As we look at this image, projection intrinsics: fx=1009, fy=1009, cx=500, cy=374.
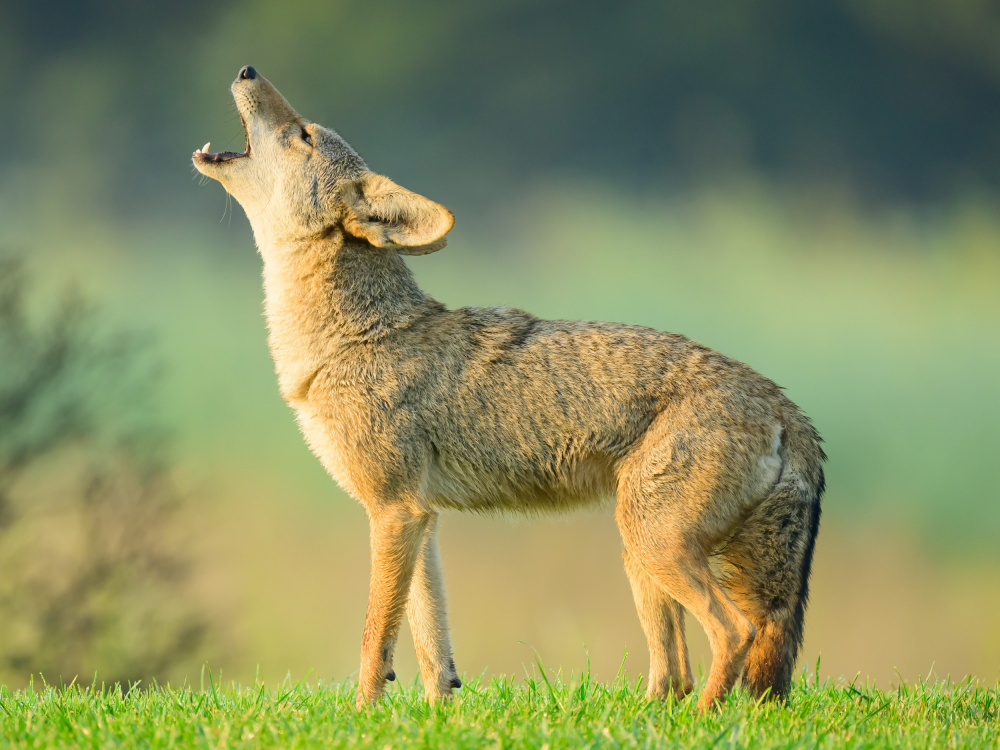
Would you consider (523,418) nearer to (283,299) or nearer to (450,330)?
(450,330)

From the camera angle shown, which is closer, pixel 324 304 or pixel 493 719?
pixel 493 719

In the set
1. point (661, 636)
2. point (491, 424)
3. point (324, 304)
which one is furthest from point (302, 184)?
point (661, 636)

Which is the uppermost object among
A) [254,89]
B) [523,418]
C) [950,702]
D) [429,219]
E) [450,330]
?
[254,89]

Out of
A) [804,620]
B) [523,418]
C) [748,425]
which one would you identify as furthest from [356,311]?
[804,620]

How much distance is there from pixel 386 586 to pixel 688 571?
151 cm

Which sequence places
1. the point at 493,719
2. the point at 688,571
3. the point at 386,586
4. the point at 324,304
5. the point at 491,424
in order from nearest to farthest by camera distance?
the point at 493,719 < the point at 688,571 < the point at 386,586 < the point at 491,424 < the point at 324,304

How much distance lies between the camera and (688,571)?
4.94m

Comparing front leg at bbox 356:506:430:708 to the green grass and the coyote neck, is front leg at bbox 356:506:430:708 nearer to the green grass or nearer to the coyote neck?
the green grass

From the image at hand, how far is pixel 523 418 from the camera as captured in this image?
5367mm

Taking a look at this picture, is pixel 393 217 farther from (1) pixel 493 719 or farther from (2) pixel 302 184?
→ (1) pixel 493 719

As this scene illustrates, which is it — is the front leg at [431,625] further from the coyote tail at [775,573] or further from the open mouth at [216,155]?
the open mouth at [216,155]

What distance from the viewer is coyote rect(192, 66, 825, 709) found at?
5066 mm

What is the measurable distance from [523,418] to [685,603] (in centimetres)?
126

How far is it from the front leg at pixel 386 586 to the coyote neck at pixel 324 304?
95cm
